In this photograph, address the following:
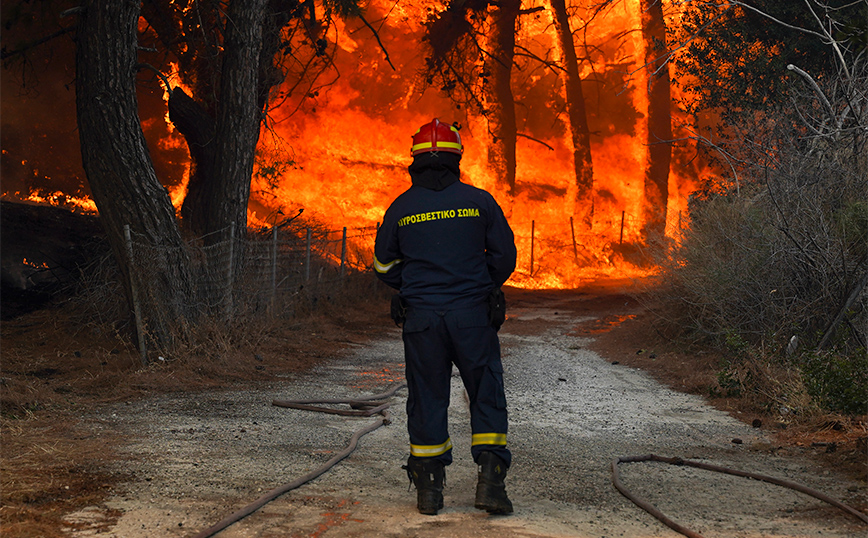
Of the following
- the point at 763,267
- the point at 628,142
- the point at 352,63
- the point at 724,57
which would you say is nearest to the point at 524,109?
the point at 628,142

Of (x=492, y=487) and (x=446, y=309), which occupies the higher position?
(x=446, y=309)

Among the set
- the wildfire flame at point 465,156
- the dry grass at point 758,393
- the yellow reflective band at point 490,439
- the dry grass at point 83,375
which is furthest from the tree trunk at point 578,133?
the yellow reflective band at point 490,439

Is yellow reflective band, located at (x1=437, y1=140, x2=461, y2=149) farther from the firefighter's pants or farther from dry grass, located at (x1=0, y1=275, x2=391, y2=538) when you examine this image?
dry grass, located at (x1=0, y1=275, x2=391, y2=538)

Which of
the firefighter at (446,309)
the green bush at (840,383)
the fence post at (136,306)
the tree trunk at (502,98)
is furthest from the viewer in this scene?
the tree trunk at (502,98)

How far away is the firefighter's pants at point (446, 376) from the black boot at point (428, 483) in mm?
52

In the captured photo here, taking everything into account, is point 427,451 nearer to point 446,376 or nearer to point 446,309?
point 446,376

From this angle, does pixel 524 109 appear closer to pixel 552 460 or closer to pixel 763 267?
pixel 763 267

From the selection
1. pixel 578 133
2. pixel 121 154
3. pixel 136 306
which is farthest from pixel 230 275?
pixel 578 133

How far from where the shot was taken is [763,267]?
9.32m

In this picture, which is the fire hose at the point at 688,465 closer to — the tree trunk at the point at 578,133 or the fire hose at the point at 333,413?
the fire hose at the point at 333,413

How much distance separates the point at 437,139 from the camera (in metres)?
4.70

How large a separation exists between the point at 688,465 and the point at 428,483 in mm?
2201

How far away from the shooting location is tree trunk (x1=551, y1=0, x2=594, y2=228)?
3241 cm

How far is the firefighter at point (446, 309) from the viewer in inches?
175
